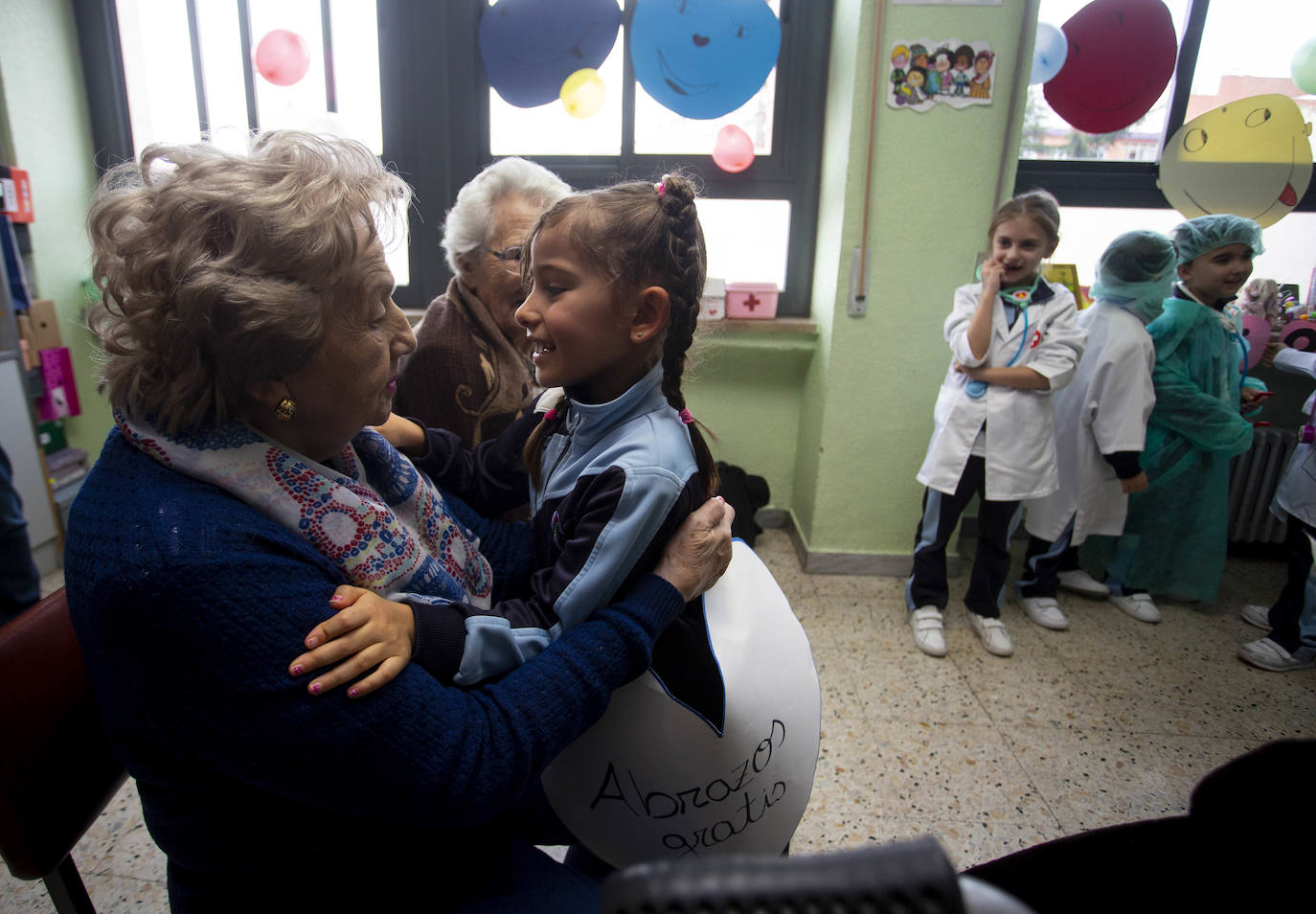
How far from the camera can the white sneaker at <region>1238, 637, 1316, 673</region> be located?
2.40m

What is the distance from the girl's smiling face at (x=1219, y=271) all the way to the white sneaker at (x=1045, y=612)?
1220mm

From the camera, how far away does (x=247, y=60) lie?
9.93 ft

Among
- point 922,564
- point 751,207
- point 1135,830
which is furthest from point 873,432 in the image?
point 1135,830

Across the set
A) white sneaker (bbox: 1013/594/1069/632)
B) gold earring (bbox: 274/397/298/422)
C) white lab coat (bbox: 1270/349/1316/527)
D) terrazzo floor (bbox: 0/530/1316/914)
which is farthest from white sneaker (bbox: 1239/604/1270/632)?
gold earring (bbox: 274/397/298/422)

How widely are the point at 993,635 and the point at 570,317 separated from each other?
2.14 meters

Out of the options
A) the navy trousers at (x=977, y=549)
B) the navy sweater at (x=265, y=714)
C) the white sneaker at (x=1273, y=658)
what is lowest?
the white sneaker at (x=1273, y=658)

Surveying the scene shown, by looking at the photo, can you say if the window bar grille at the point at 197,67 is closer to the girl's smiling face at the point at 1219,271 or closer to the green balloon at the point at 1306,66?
the girl's smiling face at the point at 1219,271

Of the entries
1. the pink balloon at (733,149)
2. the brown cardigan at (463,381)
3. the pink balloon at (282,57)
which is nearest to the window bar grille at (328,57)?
the pink balloon at (282,57)

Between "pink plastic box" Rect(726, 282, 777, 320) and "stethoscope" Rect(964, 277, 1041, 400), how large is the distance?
0.96 meters

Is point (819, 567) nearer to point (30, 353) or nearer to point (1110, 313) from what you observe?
point (1110, 313)

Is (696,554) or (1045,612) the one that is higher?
(696,554)

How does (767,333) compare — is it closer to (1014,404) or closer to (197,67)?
(1014,404)

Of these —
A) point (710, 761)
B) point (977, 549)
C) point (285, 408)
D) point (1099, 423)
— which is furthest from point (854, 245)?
point (285, 408)

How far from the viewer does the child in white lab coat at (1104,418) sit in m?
2.50
